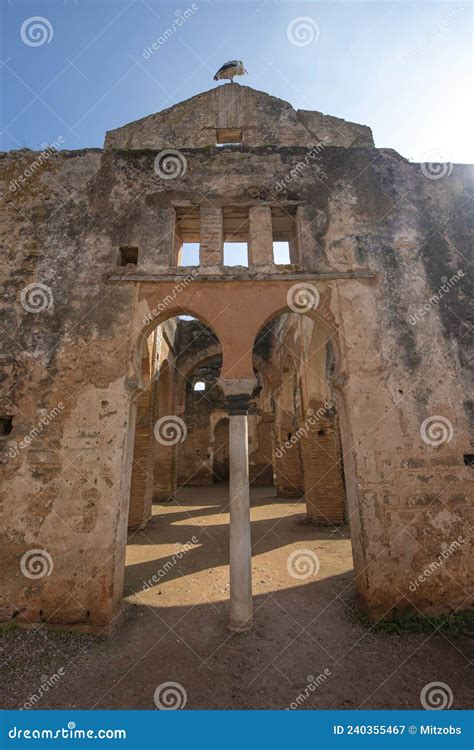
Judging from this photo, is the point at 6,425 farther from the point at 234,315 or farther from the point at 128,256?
the point at 234,315

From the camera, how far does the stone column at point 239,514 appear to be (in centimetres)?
489

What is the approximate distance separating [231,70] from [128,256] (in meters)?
4.96

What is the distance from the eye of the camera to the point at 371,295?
19.9ft

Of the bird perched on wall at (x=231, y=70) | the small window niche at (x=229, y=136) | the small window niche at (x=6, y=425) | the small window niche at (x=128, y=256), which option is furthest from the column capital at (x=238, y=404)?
the bird perched on wall at (x=231, y=70)

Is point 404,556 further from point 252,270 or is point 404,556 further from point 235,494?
point 252,270

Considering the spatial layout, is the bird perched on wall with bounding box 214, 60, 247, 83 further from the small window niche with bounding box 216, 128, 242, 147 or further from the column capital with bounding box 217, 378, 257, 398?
the column capital with bounding box 217, 378, 257, 398

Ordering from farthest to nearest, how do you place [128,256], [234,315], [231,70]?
[231,70], [128,256], [234,315]

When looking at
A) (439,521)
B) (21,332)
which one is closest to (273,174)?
(21,332)

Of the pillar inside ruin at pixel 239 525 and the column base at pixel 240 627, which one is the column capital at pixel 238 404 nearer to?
the pillar inside ruin at pixel 239 525

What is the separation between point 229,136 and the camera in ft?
25.3

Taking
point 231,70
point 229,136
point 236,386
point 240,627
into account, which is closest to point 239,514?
point 240,627

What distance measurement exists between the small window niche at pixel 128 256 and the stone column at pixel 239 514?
110 inches

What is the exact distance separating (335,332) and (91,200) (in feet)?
15.7

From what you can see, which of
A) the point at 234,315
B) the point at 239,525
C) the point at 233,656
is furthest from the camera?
the point at 234,315
